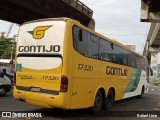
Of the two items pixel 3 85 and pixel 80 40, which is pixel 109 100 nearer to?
pixel 80 40

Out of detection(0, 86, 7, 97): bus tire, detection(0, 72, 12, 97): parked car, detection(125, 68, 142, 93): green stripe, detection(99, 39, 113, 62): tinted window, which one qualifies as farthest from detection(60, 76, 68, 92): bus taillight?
detection(0, 86, 7, 97): bus tire

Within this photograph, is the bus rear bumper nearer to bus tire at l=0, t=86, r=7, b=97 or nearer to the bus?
the bus

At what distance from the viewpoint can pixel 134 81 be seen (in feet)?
60.4

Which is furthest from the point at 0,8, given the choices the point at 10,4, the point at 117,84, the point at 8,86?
the point at 117,84

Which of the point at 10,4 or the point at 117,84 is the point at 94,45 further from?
the point at 10,4

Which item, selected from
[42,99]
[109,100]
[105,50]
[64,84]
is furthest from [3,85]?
[64,84]

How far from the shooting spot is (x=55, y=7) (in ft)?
89.6

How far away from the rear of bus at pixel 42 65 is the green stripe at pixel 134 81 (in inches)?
277

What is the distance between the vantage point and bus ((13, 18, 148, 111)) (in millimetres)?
10172

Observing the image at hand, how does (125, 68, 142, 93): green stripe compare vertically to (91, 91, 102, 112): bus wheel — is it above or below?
above

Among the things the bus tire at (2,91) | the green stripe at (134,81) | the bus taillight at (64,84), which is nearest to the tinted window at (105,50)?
the bus taillight at (64,84)

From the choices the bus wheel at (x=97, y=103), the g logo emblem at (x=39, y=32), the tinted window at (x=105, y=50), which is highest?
the g logo emblem at (x=39, y=32)

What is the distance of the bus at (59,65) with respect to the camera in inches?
400

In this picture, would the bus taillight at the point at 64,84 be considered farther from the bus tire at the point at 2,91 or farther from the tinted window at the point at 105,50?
the bus tire at the point at 2,91
